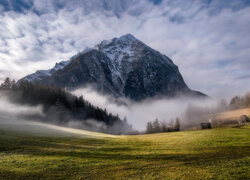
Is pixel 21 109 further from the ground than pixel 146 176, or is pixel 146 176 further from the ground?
pixel 21 109

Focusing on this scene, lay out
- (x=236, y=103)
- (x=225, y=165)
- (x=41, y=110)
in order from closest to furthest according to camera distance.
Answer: (x=225, y=165)
(x=41, y=110)
(x=236, y=103)

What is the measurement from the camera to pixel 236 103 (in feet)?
635

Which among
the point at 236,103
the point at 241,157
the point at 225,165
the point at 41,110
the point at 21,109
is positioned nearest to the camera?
the point at 225,165

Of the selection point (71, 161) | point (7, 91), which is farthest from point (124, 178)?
point (7, 91)

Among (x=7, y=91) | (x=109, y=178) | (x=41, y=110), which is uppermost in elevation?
(x=7, y=91)

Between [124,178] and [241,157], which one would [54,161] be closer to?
[124,178]

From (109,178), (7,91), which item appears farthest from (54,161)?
(7,91)

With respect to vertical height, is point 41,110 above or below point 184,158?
above

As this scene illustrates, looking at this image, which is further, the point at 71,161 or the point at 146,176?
the point at 71,161

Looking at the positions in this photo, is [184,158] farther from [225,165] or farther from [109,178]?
[109,178]

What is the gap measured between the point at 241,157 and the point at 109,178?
1865cm

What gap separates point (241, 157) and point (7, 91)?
174337 millimetres

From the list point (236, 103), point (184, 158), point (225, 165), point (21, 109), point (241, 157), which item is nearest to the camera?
point (225, 165)

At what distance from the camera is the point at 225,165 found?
1898cm
